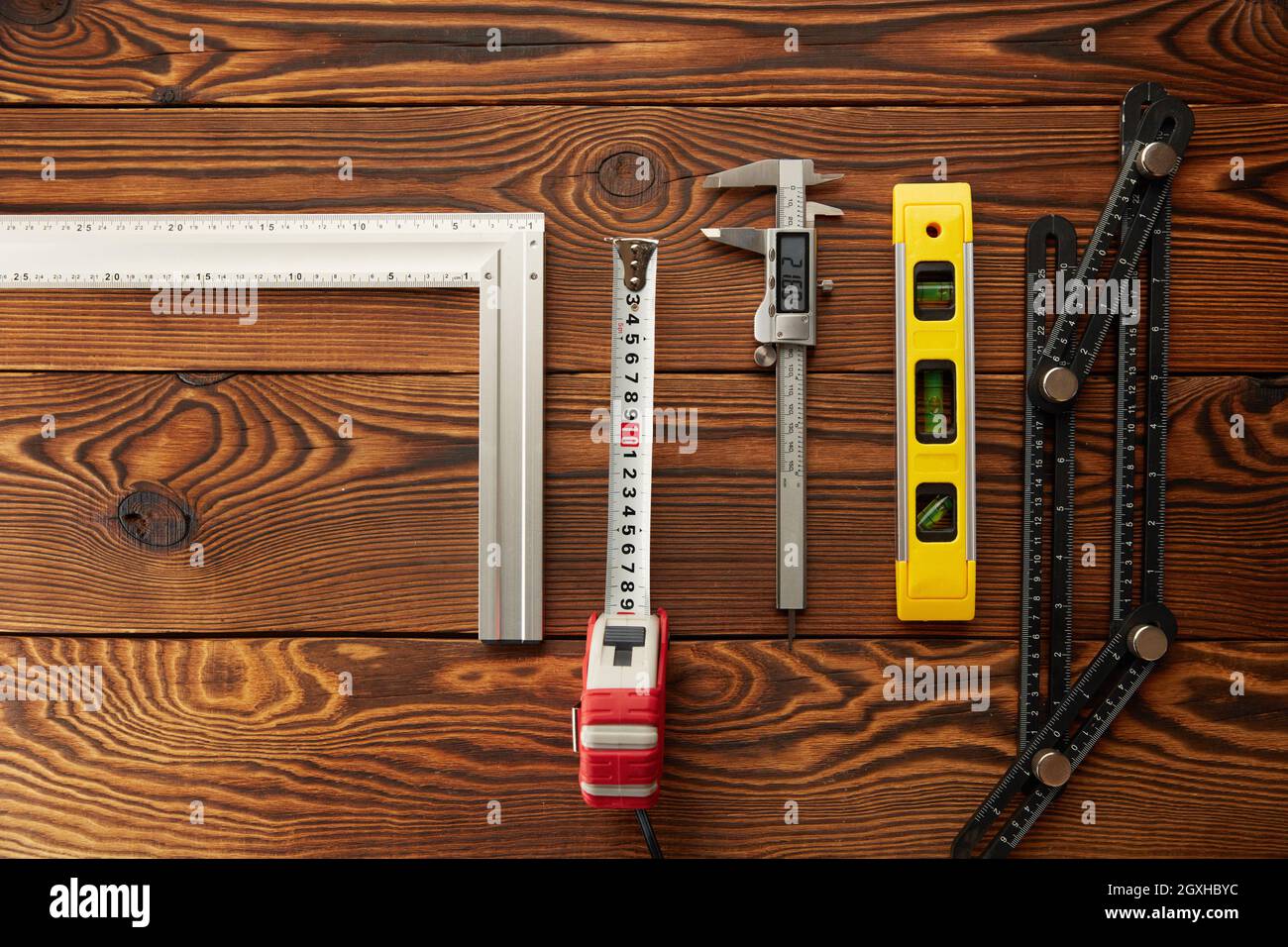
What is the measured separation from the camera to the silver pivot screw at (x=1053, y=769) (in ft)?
3.18

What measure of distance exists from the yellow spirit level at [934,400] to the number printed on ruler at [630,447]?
32 centimetres

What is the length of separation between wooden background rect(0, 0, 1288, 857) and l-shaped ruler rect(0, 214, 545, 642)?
33 mm

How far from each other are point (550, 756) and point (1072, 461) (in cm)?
78

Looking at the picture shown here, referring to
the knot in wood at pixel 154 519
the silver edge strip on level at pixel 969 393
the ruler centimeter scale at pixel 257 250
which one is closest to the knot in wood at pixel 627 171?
the ruler centimeter scale at pixel 257 250

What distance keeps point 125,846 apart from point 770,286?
1129mm

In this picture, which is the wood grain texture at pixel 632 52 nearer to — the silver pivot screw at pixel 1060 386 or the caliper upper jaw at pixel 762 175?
the caliper upper jaw at pixel 762 175

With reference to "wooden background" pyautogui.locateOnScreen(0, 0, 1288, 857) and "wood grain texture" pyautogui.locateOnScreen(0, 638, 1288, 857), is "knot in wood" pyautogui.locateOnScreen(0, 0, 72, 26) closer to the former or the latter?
"wooden background" pyautogui.locateOnScreen(0, 0, 1288, 857)

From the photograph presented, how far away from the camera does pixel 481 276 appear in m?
1.00

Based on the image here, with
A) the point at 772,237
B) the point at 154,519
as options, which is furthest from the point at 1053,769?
the point at 154,519

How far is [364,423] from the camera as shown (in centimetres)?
101

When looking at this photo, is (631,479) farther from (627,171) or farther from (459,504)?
(627,171)

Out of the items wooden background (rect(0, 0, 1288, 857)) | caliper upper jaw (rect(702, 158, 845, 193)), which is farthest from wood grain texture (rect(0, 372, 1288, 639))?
caliper upper jaw (rect(702, 158, 845, 193))
